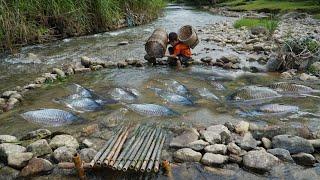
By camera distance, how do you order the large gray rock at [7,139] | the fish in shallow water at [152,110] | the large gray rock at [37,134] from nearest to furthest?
the large gray rock at [7,139]
the large gray rock at [37,134]
the fish in shallow water at [152,110]

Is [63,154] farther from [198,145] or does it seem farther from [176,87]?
[176,87]

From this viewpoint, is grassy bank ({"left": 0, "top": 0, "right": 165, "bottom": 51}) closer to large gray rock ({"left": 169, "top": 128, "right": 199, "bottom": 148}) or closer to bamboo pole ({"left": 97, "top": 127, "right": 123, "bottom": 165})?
bamboo pole ({"left": 97, "top": 127, "right": 123, "bottom": 165})

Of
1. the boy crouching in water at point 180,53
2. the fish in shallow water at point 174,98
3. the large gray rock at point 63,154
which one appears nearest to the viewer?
the large gray rock at point 63,154

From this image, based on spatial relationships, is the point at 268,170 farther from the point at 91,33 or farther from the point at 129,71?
the point at 91,33

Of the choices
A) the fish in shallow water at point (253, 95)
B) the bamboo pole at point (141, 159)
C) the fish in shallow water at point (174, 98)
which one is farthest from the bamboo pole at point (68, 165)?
the fish in shallow water at point (253, 95)

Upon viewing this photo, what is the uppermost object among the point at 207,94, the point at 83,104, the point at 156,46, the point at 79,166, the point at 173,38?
the point at 173,38

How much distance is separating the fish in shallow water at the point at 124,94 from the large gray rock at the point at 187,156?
101 inches

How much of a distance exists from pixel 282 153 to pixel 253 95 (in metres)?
2.49

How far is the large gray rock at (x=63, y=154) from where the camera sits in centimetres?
457

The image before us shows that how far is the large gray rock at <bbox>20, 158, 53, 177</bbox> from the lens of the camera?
430 centimetres

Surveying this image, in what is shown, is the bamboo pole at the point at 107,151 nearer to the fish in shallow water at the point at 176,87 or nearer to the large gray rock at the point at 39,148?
the large gray rock at the point at 39,148

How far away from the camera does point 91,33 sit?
15250mm

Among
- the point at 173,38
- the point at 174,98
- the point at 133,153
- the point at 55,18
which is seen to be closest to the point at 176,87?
the point at 174,98

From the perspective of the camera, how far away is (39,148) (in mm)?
4723
